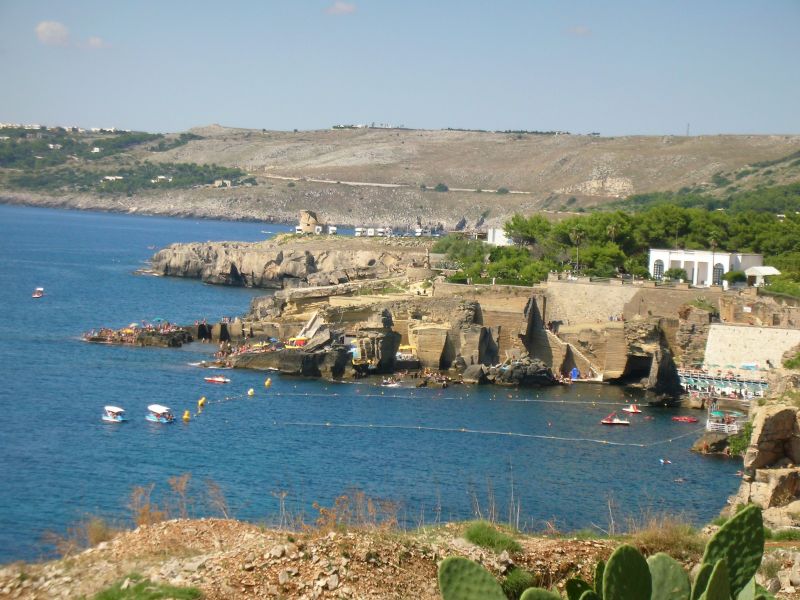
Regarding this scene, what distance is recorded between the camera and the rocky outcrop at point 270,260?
7444 centimetres

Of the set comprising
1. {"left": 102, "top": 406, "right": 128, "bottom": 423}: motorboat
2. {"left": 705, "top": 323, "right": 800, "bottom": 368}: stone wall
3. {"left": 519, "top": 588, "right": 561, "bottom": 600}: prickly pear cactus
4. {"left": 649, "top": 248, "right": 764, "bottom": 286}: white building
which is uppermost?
{"left": 649, "top": 248, "right": 764, "bottom": 286}: white building

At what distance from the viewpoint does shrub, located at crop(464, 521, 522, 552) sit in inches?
441

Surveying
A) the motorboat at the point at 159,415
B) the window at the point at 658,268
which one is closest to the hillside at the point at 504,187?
the window at the point at 658,268

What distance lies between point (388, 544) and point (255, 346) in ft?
118

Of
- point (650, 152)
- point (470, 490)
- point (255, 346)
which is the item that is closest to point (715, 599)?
point (470, 490)

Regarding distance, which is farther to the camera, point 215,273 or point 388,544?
point 215,273

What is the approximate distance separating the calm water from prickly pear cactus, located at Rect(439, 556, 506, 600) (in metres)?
10.2

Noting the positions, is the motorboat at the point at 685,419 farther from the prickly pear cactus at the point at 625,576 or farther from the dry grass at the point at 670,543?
the prickly pear cactus at the point at 625,576

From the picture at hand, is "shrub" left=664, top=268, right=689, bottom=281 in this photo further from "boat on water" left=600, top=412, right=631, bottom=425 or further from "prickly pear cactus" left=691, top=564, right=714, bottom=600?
"prickly pear cactus" left=691, top=564, right=714, bottom=600

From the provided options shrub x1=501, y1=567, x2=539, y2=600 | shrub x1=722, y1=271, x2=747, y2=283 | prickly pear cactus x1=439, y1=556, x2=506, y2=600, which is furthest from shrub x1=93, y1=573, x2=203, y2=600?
shrub x1=722, y1=271, x2=747, y2=283

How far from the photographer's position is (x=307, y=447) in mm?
29547

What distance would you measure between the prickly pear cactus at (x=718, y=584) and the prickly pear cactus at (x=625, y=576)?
0.42 m

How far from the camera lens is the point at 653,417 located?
117 feet

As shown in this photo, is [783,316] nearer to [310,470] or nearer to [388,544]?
[310,470]
